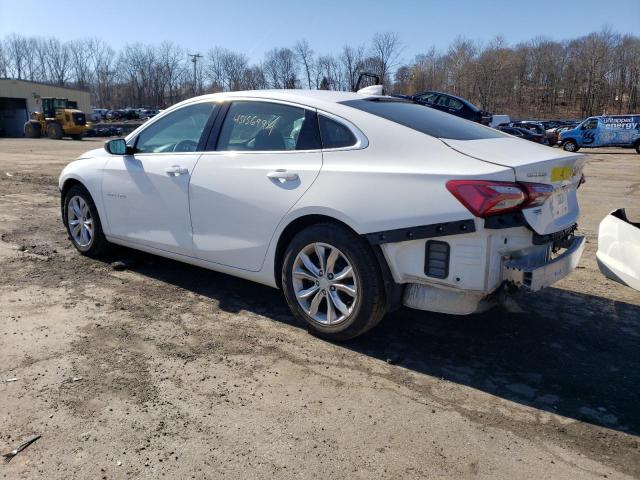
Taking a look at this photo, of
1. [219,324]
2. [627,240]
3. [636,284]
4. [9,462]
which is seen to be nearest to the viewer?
[9,462]

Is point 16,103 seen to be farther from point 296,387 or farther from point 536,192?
point 536,192

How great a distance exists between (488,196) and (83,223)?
4.23 meters

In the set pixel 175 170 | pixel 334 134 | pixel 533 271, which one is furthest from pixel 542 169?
pixel 175 170

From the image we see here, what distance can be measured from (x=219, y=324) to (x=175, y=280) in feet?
3.96

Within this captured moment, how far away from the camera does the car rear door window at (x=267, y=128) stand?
12.3 feet

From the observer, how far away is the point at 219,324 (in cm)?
394

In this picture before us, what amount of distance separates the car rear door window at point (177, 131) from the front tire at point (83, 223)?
95 cm

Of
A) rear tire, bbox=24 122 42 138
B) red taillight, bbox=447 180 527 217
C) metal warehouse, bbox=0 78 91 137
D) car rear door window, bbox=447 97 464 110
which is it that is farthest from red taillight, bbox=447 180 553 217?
metal warehouse, bbox=0 78 91 137

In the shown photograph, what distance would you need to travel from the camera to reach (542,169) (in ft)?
10.4

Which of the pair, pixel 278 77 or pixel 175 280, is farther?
pixel 278 77

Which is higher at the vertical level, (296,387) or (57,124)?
(57,124)

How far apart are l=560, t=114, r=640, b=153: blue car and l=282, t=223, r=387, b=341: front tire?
3053 centimetres

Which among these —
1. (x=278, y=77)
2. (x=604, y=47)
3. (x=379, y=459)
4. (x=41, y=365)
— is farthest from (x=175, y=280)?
(x=604, y=47)

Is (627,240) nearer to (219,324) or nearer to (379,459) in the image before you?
(379,459)
